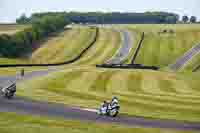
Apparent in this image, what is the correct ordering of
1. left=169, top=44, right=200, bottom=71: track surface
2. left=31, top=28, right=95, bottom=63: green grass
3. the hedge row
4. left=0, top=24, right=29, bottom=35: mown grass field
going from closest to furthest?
left=169, top=44, right=200, bottom=71: track surface < the hedge row < left=31, top=28, right=95, bottom=63: green grass < left=0, top=24, right=29, bottom=35: mown grass field

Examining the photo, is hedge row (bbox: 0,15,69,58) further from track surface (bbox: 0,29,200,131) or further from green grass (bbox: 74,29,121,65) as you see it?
track surface (bbox: 0,29,200,131)

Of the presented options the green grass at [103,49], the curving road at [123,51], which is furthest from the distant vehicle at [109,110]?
the curving road at [123,51]

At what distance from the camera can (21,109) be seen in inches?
1387

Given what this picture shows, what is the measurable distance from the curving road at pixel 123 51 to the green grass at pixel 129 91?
52.2 m

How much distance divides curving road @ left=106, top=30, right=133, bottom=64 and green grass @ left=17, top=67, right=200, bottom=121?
52.2 meters

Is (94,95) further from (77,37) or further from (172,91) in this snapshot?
(77,37)

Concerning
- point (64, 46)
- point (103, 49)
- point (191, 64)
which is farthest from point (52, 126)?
point (64, 46)

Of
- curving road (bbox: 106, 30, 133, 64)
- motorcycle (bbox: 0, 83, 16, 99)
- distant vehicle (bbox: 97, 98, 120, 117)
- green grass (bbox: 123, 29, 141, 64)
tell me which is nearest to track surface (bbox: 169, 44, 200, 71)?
green grass (bbox: 123, 29, 141, 64)

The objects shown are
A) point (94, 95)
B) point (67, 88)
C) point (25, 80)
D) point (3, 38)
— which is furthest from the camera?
point (3, 38)

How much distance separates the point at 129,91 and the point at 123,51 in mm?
87140

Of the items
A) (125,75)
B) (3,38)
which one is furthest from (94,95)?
(3,38)

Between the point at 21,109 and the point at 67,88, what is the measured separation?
16.0m

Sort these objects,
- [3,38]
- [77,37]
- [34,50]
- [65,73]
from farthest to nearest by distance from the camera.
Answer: [77,37] → [34,50] → [3,38] → [65,73]

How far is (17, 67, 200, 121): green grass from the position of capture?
39.7 meters
